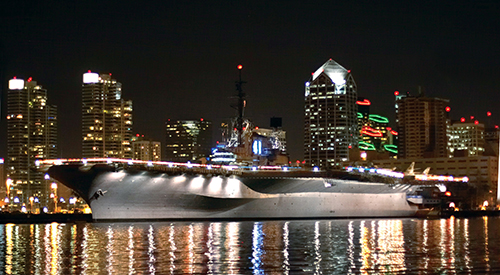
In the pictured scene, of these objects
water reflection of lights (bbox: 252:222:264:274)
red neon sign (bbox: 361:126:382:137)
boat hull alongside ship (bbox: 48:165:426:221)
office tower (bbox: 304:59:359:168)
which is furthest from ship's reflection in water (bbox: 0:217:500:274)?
red neon sign (bbox: 361:126:382:137)

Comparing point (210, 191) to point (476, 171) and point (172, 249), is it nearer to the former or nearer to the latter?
point (172, 249)

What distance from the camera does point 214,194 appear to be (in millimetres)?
43250

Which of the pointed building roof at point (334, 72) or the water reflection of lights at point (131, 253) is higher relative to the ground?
the pointed building roof at point (334, 72)

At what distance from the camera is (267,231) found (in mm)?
33406

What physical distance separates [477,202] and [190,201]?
60.3 m

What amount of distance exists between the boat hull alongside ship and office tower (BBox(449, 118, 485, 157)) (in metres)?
98.2

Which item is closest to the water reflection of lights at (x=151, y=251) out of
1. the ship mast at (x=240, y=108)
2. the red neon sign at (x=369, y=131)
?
the ship mast at (x=240, y=108)

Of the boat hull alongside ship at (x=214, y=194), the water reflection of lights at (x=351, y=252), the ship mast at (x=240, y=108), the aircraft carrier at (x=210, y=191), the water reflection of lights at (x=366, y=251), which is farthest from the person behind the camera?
the ship mast at (x=240, y=108)

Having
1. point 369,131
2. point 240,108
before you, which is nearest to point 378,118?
point 369,131

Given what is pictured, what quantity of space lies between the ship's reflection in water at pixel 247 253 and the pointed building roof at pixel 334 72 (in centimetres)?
11236

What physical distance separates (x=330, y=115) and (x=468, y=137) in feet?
101

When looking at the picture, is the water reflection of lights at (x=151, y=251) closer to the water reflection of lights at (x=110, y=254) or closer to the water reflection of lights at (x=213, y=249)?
the water reflection of lights at (x=110, y=254)

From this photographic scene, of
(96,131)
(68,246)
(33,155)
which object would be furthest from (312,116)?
(68,246)

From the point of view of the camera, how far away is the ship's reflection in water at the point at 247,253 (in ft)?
62.3
